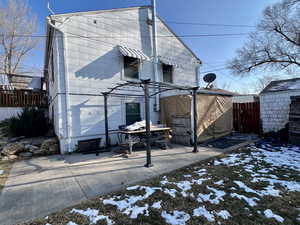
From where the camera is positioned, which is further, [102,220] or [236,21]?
[236,21]

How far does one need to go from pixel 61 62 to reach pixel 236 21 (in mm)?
11363

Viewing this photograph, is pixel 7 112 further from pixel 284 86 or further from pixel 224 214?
pixel 284 86

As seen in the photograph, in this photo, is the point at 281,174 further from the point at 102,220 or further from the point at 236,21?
the point at 236,21

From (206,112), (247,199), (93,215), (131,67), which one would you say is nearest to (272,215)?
(247,199)

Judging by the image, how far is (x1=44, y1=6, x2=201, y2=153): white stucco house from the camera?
6.04 meters

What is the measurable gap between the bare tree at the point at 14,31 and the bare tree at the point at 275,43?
2264cm

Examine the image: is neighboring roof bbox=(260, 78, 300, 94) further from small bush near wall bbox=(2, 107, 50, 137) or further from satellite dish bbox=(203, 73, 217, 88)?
small bush near wall bbox=(2, 107, 50, 137)

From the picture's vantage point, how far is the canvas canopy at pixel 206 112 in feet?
23.5

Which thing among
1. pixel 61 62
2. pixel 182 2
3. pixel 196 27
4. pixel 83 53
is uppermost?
pixel 182 2

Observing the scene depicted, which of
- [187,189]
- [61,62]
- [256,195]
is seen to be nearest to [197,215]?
[187,189]

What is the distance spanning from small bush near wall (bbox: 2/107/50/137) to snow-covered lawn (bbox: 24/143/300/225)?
23.3 ft

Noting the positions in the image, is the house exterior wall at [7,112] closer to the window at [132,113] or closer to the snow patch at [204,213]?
the window at [132,113]

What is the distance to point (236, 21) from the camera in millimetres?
10477

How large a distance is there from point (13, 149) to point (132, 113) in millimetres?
4895
